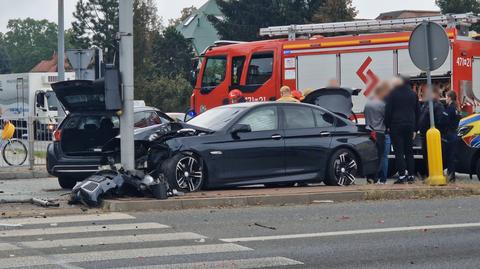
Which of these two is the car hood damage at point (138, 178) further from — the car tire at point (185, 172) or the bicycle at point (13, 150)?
the bicycle at point (13, 150)

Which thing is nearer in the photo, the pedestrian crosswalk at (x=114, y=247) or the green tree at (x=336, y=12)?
the pedestrian crosswalk at (x=114, y=247)

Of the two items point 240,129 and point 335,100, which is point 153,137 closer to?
point 240,129

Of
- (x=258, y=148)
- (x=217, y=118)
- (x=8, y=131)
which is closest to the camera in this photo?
(x=258, y=148)

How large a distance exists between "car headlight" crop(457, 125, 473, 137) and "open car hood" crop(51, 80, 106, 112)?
680 centimetres

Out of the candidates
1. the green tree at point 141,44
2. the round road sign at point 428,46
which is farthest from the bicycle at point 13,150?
the green tree at point 141,44

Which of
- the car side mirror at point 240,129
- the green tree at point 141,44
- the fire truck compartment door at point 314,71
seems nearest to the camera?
the car side mirror at point 240,129

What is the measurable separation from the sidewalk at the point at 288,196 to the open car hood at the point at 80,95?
2.77m

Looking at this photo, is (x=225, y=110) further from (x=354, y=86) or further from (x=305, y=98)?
(x=354, y=86)

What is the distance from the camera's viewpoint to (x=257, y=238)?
33.6 ft

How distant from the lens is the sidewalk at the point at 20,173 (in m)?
20.3

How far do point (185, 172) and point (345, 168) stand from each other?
2.95 m

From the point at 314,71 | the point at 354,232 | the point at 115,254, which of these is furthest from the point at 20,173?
the point at 115,254

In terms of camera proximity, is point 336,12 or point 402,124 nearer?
point 402,124

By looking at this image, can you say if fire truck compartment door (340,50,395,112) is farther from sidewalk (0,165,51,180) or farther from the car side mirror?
the car side mirror
